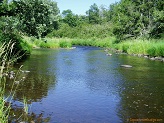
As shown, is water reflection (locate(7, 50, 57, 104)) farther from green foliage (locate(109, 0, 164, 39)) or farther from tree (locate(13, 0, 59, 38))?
green foliage (locate(109, 0, 164, 39))

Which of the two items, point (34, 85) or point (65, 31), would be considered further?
point (65, 31)

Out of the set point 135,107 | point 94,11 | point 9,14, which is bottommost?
point 135,107

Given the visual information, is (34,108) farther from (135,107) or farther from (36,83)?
(36,83)

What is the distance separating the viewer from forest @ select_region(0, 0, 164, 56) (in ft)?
54.4

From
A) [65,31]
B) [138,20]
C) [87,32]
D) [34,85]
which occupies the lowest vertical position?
[34,85]

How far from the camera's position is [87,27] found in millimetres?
72062

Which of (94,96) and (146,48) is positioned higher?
(146,48)

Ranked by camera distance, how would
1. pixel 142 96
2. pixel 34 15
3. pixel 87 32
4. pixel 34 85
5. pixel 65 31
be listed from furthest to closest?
pixel 65 31
pixel 87 32
pixel 34 15
pixel 34 85
pixel 142 96

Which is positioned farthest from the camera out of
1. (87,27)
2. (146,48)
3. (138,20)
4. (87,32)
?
(87,27)

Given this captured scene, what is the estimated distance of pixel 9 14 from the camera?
56.2 feet

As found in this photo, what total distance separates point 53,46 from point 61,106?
35.9 metres

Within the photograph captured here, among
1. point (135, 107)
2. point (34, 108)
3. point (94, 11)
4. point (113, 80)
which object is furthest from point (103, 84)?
point (94, 11)

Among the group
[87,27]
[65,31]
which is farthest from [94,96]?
[65,31]

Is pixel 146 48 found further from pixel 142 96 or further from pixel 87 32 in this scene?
pixel 87 32
